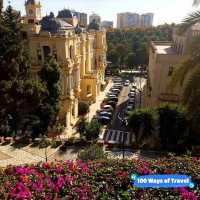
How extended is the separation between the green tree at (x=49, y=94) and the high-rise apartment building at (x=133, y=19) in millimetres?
125408

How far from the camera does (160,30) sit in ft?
290

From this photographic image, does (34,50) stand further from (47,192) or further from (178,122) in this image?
(47,192)

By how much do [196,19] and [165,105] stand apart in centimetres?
1362

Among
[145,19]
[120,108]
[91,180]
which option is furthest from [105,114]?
[145,19]

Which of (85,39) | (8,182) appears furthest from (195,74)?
(85,39)

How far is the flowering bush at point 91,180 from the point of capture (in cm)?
1177

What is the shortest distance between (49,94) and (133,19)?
13041cm

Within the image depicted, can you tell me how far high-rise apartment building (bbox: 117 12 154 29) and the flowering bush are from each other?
5557 inches

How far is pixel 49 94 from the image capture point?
2914 centimetres

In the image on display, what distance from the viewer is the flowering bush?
1177cm

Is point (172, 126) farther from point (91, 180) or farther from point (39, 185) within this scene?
point (39, 185)

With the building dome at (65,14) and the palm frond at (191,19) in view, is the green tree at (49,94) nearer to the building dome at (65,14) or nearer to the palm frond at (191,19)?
the palm frond at (191,19)

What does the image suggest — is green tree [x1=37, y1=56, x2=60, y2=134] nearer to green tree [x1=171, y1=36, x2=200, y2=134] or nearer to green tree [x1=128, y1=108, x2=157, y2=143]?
green tree [x1=128, y1=108, x2=157, y2=143]

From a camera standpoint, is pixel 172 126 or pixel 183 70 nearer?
pixel 183 70
